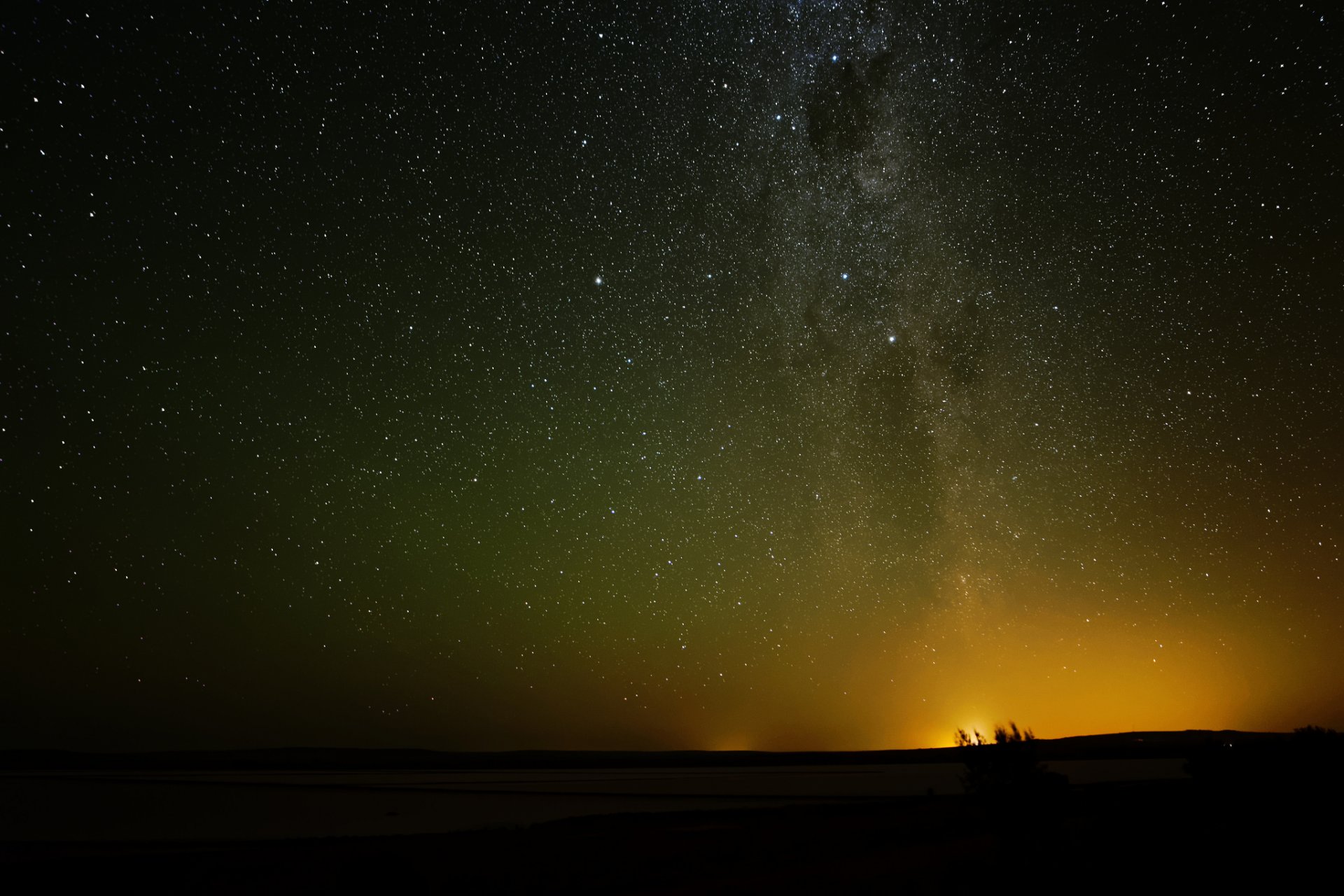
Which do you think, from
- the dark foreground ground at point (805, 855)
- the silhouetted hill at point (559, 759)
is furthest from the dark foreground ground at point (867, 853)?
the silhouetted hill at point (559, 759)

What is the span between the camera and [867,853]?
13.0 m

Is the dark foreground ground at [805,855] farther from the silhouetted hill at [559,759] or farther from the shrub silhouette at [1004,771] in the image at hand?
the silhouetted hill at [559,759]

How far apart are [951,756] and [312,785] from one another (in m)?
59.1

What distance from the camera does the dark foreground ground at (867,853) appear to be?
364 inches

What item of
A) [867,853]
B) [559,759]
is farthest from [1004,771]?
[559,759]

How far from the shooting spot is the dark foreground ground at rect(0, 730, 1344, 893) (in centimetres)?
926

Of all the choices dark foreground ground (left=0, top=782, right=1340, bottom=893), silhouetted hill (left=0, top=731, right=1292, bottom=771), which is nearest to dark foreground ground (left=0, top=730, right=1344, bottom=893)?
dark foreground ground (left=0, top=782, right=1340, bottom=893)

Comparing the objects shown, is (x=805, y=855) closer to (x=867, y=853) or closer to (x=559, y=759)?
(x=867, y=853)

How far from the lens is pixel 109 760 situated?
109312mm

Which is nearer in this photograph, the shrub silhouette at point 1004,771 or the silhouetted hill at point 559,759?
the shrub silhouette at point 1004,771

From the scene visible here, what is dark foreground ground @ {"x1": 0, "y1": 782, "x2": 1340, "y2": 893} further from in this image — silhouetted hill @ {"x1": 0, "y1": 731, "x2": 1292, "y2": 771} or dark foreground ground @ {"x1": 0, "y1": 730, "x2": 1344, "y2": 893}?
silhouetted hill @ {"x1": 0, "y1": 731, "x2": 1292, "y2": 771}

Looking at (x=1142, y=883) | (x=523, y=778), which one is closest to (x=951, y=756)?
(x=523, y=778)

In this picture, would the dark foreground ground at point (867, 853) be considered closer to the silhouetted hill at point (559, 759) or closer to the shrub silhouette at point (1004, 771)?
the shrub silhouette at point (1004, 771)

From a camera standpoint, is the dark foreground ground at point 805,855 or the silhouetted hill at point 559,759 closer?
the dark foreground ground at point 805,855
